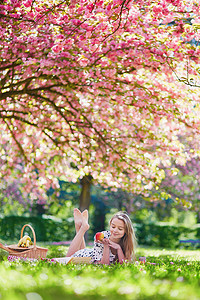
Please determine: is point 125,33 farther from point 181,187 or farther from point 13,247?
point 181,187

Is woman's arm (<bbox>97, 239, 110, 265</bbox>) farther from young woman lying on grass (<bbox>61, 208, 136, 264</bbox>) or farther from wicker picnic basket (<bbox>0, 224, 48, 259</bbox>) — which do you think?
wicker picnic basket (<bbox>0, 224, 48, 259</bbox>)

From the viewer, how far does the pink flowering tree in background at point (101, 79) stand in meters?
5.97

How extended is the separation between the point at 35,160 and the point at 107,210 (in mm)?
11036

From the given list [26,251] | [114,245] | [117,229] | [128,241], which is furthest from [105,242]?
[26,251]

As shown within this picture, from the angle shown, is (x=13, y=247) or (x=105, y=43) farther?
(x=105, y=43)

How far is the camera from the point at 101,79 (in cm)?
754

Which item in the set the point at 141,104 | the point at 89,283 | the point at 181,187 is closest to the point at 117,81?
the point at 141,104

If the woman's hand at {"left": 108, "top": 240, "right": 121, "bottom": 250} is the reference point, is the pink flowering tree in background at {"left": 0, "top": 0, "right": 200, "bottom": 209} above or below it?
above

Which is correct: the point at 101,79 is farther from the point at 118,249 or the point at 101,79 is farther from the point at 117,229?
the point at 118,249

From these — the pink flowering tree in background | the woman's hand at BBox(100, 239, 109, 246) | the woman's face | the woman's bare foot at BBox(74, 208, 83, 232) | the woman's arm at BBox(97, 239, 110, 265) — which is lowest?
the woman's arm at BBox(97, 239, 110, 265)

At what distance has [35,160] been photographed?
10688 millimetres

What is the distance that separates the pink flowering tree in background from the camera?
5.97 m

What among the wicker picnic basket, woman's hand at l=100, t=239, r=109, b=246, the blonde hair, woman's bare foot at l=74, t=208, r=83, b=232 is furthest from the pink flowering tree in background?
the wicker picnic basket

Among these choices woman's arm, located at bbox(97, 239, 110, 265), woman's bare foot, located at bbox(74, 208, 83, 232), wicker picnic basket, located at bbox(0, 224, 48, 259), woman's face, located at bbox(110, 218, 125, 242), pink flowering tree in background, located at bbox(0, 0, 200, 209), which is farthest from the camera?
woman's bare foot, located at bbox(74, 208, 83, 232)
